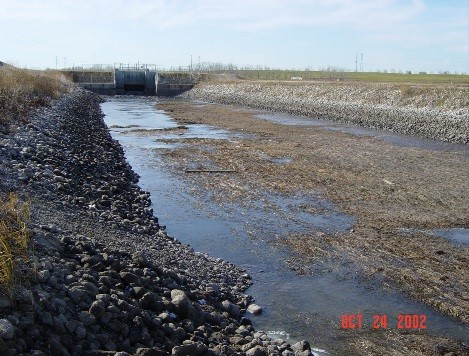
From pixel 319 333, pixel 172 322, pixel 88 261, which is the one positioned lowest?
pixel 319 333

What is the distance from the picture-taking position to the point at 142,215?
11383 mm

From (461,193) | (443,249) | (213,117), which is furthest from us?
(213,117)

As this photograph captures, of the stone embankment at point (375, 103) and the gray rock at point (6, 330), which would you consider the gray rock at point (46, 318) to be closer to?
the gray rock at point (6, 330)

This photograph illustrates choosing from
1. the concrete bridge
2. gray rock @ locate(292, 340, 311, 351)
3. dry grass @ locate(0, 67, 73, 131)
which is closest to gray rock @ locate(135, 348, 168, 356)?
gray rock @ locate(292, 340, 311, 351)

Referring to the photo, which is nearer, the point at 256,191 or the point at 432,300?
the point at 432,300

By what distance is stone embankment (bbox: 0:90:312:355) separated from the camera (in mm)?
4648

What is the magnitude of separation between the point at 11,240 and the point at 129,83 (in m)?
68.3

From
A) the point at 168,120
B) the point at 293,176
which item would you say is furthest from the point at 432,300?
the point at 168,120

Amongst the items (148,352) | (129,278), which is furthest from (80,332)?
(129,278)

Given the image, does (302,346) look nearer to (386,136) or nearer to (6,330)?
(6,330)

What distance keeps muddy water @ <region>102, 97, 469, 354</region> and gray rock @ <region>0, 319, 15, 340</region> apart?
352 cm

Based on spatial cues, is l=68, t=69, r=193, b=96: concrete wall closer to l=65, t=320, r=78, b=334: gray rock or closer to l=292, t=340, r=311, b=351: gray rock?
l=292, t=340, r=311, b=351: gray rock

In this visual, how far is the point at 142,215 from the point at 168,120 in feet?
90.1

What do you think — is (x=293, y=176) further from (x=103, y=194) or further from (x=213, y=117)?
(x=213, y=117)
